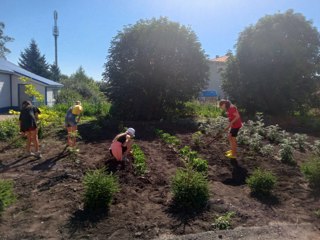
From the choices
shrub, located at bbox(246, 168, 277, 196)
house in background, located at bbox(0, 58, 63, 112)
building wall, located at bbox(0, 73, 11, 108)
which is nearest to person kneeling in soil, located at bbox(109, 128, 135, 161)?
shrub, located at bbox(246, 168, 277, 196)

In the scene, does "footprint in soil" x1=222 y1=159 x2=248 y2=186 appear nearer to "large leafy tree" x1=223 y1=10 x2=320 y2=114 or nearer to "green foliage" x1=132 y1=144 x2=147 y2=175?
"green foliage" x1=132 y1=144 x2=147 y2=175

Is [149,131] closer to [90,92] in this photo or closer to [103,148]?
[103,148]

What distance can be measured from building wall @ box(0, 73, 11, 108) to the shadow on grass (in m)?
20.6

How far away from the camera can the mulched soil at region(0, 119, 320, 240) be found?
4672 millimetres

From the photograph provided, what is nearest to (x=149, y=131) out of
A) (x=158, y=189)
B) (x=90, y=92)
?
(x=158, y=189)

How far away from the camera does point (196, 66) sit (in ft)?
52.4

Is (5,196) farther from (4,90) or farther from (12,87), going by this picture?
(12,87)

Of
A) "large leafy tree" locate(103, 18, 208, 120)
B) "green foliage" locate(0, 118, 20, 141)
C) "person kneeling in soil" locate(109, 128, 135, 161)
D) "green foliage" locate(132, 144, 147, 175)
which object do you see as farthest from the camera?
"large leafy tree" locate(103, 18, 208, 120)

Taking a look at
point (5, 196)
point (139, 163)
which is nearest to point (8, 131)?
point (139, 163)

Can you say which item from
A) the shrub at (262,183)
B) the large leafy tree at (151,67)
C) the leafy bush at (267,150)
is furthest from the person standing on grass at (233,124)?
the large leafy tree at (151,67)

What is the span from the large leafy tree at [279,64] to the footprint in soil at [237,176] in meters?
9.85

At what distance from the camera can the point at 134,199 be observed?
220 inches

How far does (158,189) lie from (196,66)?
10.7m

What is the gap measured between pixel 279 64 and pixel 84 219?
46.4 ft
